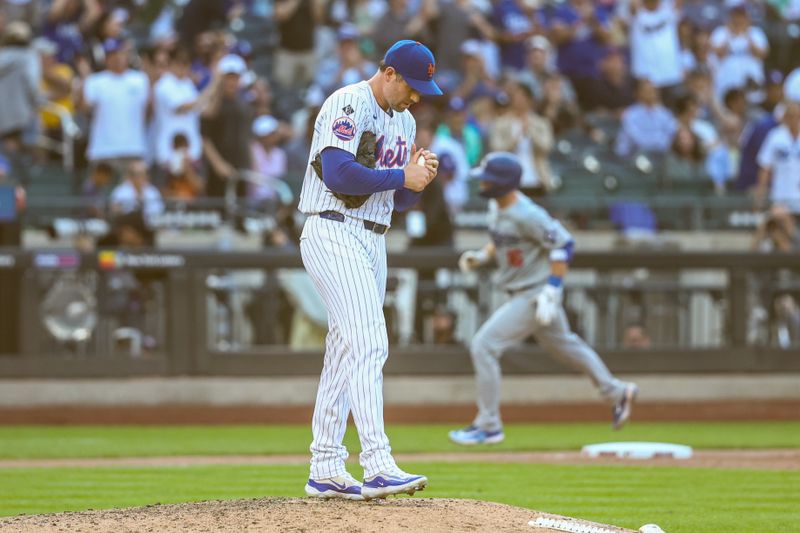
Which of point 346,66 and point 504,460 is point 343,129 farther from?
point 346,66

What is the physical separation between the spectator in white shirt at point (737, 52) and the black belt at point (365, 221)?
12.6 meters

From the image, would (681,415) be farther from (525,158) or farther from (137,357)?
(137,357)

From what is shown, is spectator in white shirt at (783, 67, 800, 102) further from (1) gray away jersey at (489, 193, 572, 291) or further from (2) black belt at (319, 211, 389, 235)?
(2) black belt at (319, 211, 389, 235)

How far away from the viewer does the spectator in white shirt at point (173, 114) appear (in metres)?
15.9

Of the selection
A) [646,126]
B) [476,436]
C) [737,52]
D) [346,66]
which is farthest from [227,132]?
[737,52]

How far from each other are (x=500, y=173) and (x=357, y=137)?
4.48 m

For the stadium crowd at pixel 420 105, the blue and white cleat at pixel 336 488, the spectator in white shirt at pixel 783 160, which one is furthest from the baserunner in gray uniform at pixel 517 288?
the spectator in white shirt at pixel 783 160

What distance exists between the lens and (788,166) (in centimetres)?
1595

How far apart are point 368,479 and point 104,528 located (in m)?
1.17

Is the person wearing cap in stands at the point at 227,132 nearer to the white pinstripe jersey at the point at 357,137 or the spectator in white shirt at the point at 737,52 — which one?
the spectator in white shirt at the point at 737,52

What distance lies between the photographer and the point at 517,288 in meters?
11.4

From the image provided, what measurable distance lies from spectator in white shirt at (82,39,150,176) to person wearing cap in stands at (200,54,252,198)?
72 centimetres

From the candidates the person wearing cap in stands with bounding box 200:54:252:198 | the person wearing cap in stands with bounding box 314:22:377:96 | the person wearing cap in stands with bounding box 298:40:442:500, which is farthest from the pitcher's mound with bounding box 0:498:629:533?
the person wearing cap in stands with bounding box 314:22:377:96

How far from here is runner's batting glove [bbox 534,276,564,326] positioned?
10922 millimetres
